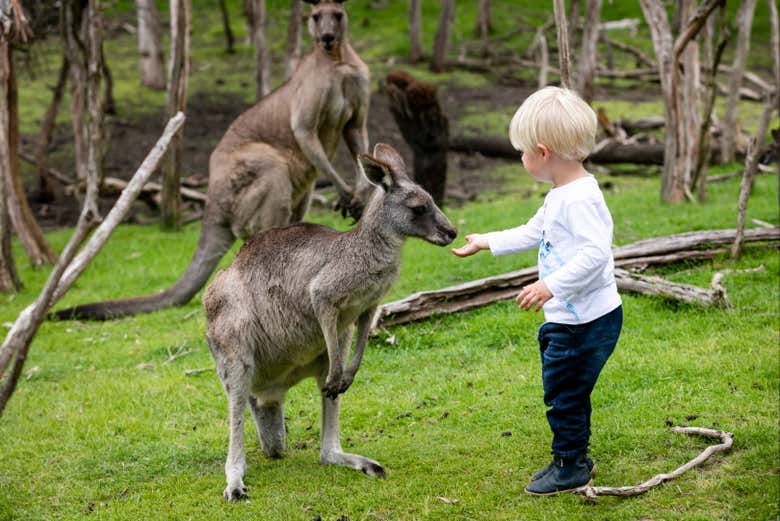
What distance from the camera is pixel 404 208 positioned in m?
3.73

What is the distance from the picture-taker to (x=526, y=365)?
201 inches

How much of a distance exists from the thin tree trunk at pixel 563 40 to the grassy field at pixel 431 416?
1.50m

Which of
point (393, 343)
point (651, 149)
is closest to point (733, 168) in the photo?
point (651, 149)

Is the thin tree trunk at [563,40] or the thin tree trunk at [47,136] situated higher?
the thin tree trunk at [563,40]

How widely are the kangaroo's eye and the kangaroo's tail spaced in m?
3.35

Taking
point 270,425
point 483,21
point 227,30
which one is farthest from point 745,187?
point 227,30

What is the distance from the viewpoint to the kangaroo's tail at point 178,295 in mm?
6777

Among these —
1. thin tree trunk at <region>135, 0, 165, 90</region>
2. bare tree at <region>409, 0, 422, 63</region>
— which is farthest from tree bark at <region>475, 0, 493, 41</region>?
thin tree trunk at <region>135, 0, 165, 90</region>

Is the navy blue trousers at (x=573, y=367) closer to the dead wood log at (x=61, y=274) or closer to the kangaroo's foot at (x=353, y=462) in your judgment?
the kangaroo's foot at (x=353, y=462)

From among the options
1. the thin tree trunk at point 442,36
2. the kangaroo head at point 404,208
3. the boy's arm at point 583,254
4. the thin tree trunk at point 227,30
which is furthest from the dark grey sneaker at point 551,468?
A: the thin tree trunk at point 227,30

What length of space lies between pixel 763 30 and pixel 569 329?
54.1ft

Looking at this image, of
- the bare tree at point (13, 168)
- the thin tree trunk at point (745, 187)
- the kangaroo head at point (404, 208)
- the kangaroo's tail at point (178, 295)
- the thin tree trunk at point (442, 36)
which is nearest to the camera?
the kangaroo head at point (404, 208)

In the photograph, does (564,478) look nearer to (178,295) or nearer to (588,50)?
(178,295)

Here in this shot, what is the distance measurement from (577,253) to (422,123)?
5716 mm
